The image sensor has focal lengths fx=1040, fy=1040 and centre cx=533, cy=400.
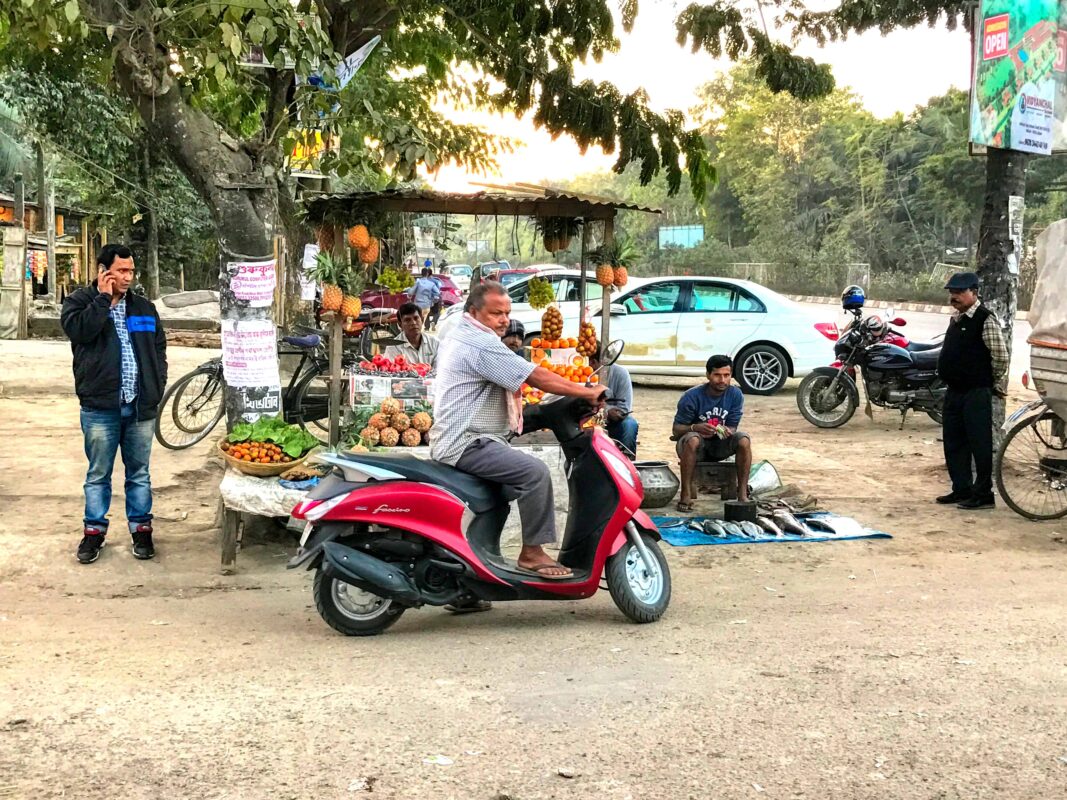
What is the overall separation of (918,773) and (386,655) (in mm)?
2245

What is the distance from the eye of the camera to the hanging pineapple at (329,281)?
7.47 metres

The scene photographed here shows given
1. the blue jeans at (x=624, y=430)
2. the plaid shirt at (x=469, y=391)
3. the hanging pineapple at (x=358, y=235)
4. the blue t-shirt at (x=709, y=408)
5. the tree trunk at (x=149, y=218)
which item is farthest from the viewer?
the tree trunk at (x=149, y=218)

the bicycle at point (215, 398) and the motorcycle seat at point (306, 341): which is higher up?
the motorcycle seat at point (306, 341)

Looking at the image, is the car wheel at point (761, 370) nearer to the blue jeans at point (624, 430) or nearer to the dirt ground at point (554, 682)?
the blue jeans at point (624, 430)

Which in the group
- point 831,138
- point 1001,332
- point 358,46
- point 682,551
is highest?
point 831,138

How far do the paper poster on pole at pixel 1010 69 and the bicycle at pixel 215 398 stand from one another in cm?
557

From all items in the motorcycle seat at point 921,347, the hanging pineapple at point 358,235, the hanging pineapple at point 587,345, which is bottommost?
the motorcycle seat at point 921,347

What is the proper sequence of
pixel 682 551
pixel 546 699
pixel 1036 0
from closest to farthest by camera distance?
1. pixel 546 699
2. pixel 682 551
3. pixel 1036 0

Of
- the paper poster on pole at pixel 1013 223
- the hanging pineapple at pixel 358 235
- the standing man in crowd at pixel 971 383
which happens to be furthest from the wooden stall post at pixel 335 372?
the paper poster on pole at pixel 1013 223

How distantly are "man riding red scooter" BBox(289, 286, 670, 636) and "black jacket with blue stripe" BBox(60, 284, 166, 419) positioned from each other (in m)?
1.75

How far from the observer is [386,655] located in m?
4.57

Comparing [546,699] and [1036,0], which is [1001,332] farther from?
[546,699]

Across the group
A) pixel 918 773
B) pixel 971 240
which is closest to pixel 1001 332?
pixel 918 773

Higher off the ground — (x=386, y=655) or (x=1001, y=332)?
(x=1001, y=332)
